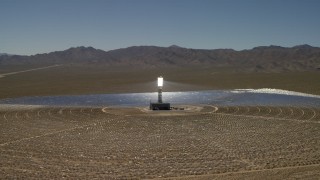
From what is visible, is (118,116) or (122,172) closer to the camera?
(122,172)

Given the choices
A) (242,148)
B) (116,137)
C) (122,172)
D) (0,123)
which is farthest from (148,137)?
(0,123)

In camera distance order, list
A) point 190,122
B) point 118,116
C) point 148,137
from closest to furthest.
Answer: point 148,137, point 190,122, point 118,116

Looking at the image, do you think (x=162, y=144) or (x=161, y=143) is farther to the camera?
(x=161, y=143)

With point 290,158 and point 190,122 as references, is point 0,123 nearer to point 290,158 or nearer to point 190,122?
point 190,122
